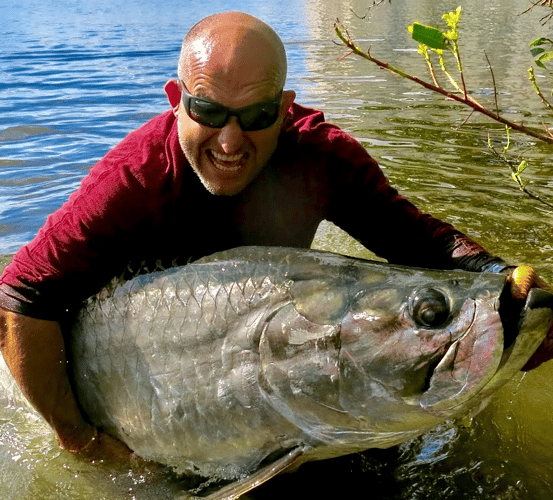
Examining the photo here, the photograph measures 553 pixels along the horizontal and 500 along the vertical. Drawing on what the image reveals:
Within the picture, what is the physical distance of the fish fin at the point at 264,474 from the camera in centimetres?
241

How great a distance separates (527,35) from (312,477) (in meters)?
19.3

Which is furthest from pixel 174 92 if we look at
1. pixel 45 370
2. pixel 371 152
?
pixel 371 152

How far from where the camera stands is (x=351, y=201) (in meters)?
3.25

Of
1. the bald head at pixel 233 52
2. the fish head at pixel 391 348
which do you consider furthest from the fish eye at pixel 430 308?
the bald head at pixel 233 52

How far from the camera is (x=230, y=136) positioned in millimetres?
2844

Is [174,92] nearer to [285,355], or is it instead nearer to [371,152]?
[285,355]

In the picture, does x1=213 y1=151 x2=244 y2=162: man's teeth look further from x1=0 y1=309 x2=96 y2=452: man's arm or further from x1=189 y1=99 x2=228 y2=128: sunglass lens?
x1=0 y1=309 x2=96 y2=452: man's arm

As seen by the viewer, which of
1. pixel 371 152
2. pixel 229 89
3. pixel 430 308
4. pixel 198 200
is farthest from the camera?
pixel 371 152

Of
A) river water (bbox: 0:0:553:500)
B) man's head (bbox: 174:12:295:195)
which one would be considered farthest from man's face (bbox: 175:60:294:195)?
river water (bbox: 0:0:553:500)

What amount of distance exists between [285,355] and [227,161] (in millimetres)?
898

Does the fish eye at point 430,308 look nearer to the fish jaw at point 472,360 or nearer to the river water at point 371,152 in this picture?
the fish jaw at point 472,360

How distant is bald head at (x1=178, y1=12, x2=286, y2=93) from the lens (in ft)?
9.24

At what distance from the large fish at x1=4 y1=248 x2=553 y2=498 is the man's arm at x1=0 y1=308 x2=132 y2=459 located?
0.20ft

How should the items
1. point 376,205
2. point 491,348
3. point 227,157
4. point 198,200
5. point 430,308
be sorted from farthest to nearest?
point 376,205 → point 198,200 → point 227,157 → point 430,308 → point 491,348
